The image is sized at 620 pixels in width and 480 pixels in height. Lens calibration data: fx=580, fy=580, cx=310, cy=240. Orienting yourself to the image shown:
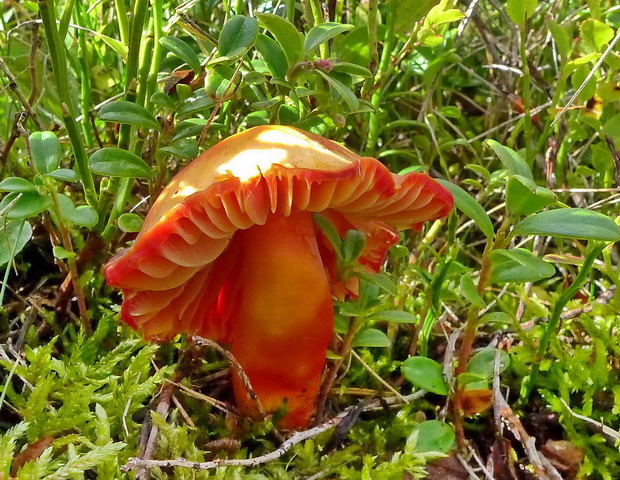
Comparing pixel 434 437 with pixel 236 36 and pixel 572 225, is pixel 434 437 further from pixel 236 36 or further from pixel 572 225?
pixel 236 36

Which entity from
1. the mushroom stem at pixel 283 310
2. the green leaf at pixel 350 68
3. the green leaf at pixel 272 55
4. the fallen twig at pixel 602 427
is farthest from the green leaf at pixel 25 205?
the fallen twig at pixel 602 427

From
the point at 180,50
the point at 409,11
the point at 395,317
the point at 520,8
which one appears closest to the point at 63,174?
the point at 180,50

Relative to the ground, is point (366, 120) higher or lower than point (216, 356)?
higher

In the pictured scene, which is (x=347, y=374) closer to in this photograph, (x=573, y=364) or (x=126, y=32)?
(x=573, y=364)

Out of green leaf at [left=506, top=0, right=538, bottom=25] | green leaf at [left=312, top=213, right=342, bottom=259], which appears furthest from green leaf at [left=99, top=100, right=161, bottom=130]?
green leaf at [left=506, top=0, right=538, bottom=25]

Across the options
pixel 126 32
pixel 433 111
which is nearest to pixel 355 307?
pixel 126 32

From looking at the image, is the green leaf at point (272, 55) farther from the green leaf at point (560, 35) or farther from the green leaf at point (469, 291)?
the green leaf at point (560, 35)
